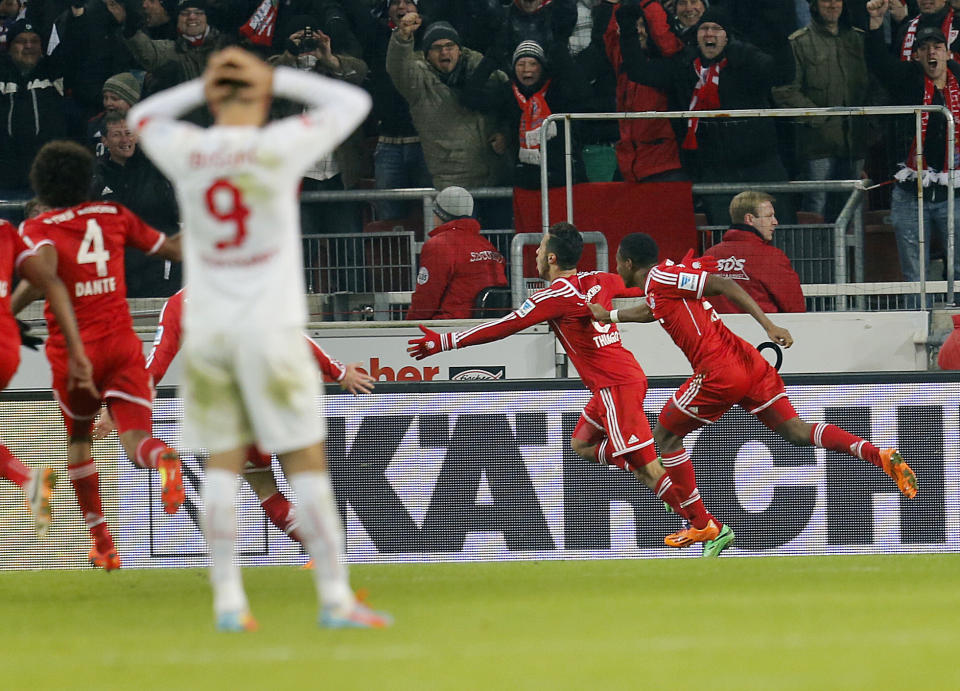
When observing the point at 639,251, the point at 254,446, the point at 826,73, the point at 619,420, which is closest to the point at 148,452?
the point at 254,446

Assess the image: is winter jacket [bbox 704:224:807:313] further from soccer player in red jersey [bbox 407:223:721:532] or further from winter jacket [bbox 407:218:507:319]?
soccer player in red jersey [bbox 407:223:721:532]

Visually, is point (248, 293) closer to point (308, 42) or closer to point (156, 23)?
point (308, 42)

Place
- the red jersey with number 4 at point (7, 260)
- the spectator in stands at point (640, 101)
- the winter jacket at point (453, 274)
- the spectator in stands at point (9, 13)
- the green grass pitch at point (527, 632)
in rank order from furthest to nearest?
the spectator in stands at point (9, 13)
the spectator in stands at point (640, 101)
the winter jacket at point (453, 274)
the red jersey with number 4 at point (7, 260)
the green grass pitch at point (527, 632)

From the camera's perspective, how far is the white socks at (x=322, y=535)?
511cm

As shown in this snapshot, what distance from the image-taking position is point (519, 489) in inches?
356

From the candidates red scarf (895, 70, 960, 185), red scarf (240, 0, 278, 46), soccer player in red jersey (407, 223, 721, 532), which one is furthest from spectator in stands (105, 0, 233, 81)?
red scarf (895, 70, 960, 185)

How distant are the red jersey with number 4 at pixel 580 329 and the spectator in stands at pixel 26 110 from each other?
18.5 ft

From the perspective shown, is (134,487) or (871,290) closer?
(134,487)

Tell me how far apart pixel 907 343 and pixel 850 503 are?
2181 mm

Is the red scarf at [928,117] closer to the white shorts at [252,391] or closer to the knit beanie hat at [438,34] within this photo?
the knit beanie hat at [438,34]

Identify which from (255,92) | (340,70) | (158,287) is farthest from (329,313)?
(255,92)

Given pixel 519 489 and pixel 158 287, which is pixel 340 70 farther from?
pixel 519 489

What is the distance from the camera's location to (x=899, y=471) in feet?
27.0

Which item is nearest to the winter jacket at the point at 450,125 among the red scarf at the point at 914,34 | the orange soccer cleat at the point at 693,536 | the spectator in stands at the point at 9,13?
the red scarf at the point at 914,34
